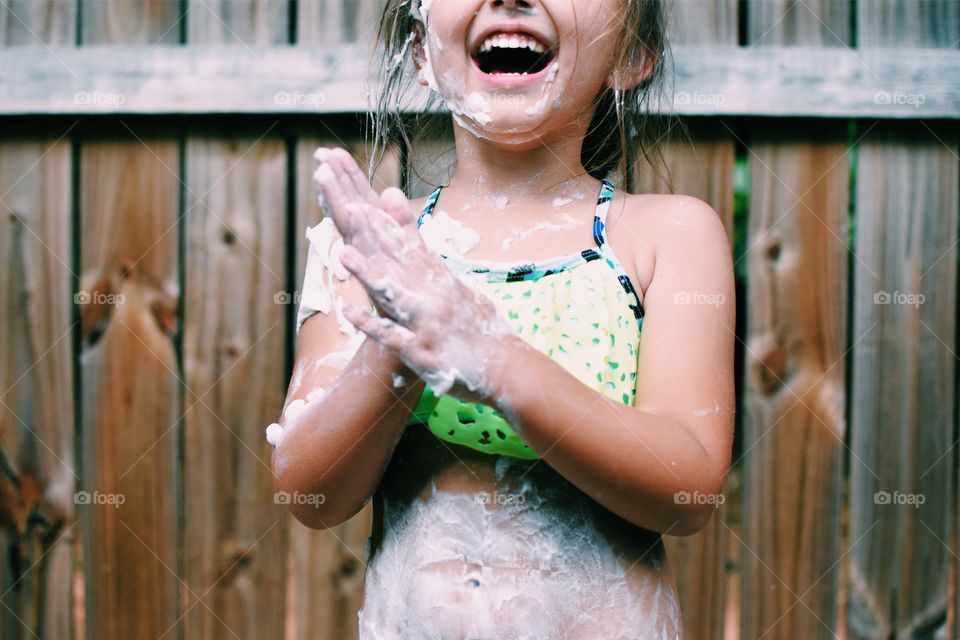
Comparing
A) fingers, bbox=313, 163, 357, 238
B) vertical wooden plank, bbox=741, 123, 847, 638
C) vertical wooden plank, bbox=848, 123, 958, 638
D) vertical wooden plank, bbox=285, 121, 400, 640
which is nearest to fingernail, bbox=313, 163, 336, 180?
fingers, bbox=313, 163, 357, 238

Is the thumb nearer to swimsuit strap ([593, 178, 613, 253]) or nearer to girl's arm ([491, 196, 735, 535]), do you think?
girl's arm ([491, 196, 735, 535])

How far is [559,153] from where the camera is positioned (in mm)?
1467

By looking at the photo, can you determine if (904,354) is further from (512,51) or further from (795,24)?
(512,51)

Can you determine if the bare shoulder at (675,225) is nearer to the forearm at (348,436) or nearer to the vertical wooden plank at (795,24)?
the forearm at (348,436)

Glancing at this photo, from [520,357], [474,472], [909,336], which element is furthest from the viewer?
[909,336]

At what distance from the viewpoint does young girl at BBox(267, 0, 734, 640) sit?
3.78ft

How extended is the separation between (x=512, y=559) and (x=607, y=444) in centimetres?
24

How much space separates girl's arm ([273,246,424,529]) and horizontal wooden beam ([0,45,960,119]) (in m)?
1.04

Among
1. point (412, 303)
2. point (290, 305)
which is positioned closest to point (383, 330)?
point (412, 303)

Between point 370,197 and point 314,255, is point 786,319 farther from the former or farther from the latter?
point 370,197

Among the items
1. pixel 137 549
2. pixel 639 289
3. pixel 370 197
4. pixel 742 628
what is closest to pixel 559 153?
pixel 639 289

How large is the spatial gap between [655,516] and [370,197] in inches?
21.1

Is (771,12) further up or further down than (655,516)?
further up

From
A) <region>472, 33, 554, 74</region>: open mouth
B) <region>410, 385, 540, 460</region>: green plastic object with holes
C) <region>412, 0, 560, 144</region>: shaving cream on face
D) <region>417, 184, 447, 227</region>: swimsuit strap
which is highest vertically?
<region>472, 33, 554, 74</region>: open mouth
